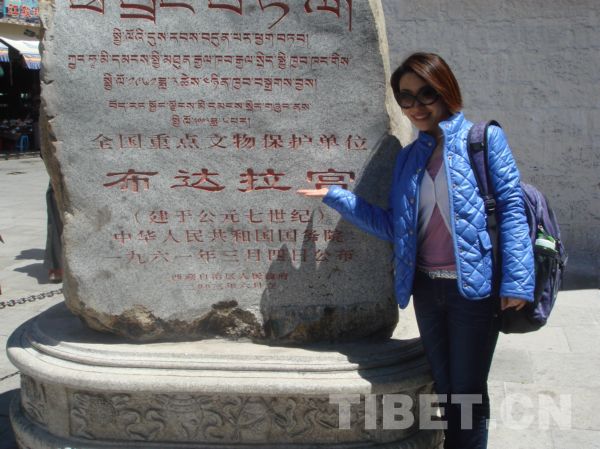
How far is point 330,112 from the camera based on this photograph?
314 centimetres

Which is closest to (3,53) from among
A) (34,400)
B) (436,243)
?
(34,400)

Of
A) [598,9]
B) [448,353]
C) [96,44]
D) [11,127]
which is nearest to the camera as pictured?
[448,353]

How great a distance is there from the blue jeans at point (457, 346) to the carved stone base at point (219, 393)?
0.26 metres

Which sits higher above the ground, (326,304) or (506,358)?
(326,304)

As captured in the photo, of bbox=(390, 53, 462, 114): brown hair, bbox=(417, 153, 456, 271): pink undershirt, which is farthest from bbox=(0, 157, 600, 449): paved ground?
bbox=(390, 53, 462, 114): brown hair

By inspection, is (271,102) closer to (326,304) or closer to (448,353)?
(326,304)

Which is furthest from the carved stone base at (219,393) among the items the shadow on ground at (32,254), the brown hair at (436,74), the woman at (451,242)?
the shadow on ground at (32,254)

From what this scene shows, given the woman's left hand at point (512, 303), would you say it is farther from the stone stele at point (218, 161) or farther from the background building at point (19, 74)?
the background building at point (19, 74)

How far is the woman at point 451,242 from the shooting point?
2.62m

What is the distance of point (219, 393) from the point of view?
3025 millimetres

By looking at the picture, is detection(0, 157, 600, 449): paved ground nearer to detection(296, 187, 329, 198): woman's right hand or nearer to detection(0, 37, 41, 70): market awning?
detection(296, 187, 329, 198): woman's right hand

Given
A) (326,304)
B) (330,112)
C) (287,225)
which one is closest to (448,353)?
(326,304)

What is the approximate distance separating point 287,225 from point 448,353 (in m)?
0.90

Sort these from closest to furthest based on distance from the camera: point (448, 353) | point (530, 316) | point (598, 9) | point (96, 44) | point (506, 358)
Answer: point (530, 316) → point (448, 353) → point (96, 44) → point (506, 358) → point (598, 9)
